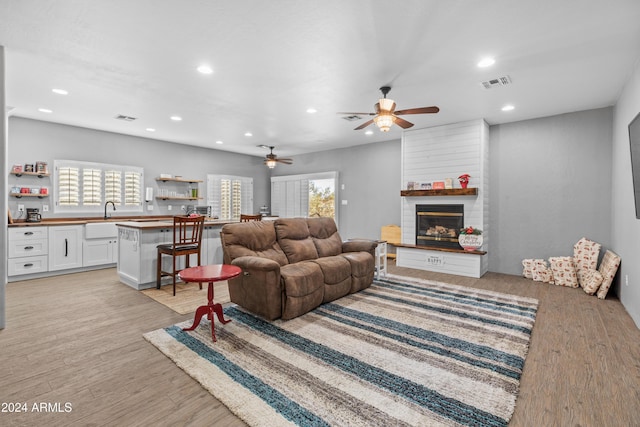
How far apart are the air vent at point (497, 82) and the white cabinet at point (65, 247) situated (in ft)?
22.6

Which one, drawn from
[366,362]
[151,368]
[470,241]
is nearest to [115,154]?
[151,368]

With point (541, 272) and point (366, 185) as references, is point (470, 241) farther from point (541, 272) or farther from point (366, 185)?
point (366, 185)

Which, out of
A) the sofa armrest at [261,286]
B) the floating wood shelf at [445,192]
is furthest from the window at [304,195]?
the sofa armrest at [261,286]

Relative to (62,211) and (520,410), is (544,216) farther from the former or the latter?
(62,211)

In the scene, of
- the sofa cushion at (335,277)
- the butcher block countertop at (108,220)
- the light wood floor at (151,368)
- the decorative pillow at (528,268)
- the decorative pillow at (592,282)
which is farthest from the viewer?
the decorative pillow at (528,268)

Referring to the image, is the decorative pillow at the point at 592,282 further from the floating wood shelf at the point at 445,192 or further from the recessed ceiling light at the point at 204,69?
the recessed ceiling light at the point at 204,69

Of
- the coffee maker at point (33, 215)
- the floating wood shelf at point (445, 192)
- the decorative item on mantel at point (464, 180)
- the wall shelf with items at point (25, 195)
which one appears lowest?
the coffee maker at point (33, 215)

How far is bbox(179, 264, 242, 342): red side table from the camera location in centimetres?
268

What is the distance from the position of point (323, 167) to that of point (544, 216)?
516cm

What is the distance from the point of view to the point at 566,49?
2994 millimetres

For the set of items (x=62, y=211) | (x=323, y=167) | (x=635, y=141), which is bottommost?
(x=62, y=211)

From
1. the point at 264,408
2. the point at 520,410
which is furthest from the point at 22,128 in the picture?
the point at 520,410

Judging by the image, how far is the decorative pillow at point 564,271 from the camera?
464 cm

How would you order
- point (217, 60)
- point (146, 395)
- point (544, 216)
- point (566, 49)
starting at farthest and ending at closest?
point (544, 216)
point (217, 60)
point (566, 49)
point (146, 395)
